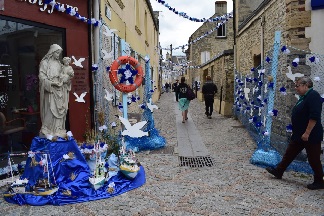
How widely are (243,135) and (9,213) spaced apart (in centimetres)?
673

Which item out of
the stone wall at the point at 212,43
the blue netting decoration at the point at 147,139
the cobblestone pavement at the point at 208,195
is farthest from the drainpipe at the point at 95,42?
the stone wall at the point at 212,43

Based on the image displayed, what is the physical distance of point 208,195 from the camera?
4.58 metres

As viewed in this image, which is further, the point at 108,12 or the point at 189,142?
the point at 189,142

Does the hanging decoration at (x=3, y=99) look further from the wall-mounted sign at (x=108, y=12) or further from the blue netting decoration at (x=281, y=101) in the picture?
the blue netting decoration at (x=281, y=101)

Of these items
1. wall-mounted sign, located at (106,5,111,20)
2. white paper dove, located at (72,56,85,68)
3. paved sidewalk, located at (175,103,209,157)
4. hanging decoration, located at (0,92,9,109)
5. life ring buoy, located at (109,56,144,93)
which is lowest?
paved sidewalk, located at (175,103,209,157)

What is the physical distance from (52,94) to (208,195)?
268cm

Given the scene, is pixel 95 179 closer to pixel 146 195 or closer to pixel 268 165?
pixel 146 195

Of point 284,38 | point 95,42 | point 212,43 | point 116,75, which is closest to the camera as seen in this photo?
point 116,75

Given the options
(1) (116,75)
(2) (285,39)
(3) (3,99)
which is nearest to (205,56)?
(2) (285,39)

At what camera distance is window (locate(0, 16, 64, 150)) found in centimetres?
585

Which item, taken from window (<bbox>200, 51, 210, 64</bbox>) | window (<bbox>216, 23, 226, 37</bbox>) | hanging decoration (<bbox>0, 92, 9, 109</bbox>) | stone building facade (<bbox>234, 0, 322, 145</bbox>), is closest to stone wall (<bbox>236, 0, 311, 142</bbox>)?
stone building facade (<bbox>234, 0, 322, 145</bbox>)

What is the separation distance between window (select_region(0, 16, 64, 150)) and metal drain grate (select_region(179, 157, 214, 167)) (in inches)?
117

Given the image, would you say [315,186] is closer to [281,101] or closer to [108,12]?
[281,101]

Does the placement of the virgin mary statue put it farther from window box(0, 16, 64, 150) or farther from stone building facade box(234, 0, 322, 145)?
stone building facade box(234, 0, 322, 145)
